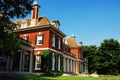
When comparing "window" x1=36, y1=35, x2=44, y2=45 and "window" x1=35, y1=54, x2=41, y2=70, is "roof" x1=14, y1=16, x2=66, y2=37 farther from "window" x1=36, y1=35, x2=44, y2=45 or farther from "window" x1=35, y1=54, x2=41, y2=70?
"window" x1=35, y1=54, x2=41, y2=70

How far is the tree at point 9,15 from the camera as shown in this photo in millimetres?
18516

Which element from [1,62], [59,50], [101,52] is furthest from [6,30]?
[101,52]

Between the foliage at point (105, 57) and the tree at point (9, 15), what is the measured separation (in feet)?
174

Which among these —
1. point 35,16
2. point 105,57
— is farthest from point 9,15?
point 105,57

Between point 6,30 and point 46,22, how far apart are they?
1855 centimetres

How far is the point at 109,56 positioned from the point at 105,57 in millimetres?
1577

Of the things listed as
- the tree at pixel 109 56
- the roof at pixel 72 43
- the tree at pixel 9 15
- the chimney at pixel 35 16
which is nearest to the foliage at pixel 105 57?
the tree at pixel 109 56

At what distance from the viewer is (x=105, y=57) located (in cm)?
7069

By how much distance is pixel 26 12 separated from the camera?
783 inches

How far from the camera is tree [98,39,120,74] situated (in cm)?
6891

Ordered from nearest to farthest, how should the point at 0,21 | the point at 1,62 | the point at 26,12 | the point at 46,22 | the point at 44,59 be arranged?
1. the point at 0,21
2. the point at 26,12
3. the point at 1,62
4. the point at 44,59
5. the point at 46,22

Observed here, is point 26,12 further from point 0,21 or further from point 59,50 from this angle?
point 59,50

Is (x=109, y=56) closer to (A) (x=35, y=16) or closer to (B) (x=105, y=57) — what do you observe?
(B) (x=105, y=57)

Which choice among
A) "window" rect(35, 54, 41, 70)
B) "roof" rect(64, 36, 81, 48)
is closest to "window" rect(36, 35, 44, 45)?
"window" rect(35, 54, 41, 70)
